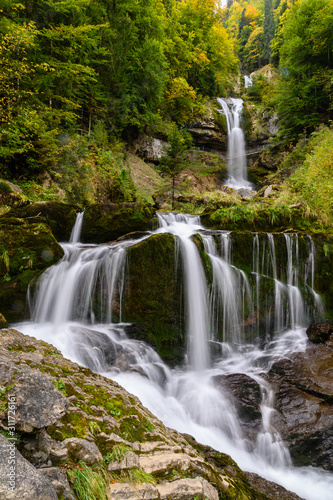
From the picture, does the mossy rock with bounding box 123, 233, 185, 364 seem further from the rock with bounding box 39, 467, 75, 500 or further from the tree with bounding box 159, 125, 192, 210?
the tree with bounding box 159, 125, 192, 210

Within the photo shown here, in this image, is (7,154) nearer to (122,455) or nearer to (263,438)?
(122,455)

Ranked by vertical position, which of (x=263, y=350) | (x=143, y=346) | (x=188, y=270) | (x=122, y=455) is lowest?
(x=263, y=350)

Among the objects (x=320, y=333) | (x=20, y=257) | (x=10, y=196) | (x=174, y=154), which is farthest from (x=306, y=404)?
(x=174, y=154)

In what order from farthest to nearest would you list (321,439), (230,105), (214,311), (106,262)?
(230,105)
(214,311)
(106,262)
(321,439)

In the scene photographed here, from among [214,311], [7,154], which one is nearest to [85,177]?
[7,154]

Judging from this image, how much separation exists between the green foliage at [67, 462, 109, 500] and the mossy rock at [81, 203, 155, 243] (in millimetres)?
7214

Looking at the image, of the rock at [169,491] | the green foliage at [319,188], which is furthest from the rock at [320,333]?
the rock at [169,491]

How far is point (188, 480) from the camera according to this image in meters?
1.94

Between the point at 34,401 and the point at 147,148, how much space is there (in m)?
18.9

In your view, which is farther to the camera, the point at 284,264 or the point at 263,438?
the point at 284,264

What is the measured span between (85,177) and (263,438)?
10.6m

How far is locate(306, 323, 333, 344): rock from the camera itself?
632 centimetres

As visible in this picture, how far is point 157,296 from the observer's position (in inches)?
254

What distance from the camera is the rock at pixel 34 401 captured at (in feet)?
5.49
